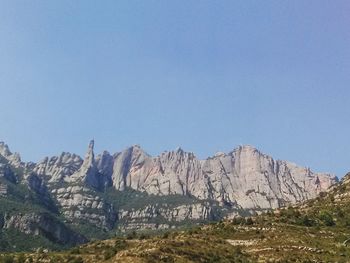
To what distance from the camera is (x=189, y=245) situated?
7531 cm

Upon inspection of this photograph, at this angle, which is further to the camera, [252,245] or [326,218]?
[326,218]

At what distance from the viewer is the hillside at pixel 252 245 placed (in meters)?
A: 68.0

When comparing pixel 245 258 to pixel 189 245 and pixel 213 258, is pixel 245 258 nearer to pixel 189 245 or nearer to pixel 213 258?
pixel 213 258

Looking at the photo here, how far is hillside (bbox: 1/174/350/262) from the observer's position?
68.0 metres

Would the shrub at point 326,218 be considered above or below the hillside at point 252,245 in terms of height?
above

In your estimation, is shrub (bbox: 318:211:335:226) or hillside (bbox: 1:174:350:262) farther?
shrub (bbox: 318:211:335:226)

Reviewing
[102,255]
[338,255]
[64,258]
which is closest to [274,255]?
[338,255]

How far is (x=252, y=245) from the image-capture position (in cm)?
7756

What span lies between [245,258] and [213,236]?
16.3 metres

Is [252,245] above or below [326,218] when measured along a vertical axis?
below

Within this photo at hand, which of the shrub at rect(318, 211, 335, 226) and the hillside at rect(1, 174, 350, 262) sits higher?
the shrub at rect(318, 211, 335, 226)

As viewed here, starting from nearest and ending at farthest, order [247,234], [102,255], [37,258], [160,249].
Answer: [160,249] < [102,255] < [37,258] < [247,234]

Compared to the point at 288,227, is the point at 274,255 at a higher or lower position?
lower

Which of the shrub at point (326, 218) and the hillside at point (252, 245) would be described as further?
the shrub at point (326, 218)
